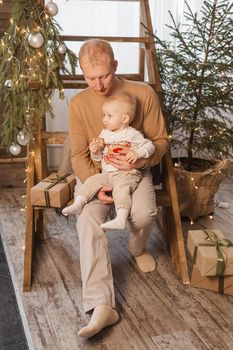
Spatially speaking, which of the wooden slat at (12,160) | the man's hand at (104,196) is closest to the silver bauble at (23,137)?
the man's hand at (104,196)

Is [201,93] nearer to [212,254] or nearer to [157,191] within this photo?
[157,191]

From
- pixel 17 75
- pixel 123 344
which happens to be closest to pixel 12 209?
pixel 17 75

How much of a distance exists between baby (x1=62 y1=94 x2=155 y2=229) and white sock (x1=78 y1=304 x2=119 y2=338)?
0.33 m

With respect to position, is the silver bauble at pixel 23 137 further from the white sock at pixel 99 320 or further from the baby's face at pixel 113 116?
the white sock at pixel 99 320

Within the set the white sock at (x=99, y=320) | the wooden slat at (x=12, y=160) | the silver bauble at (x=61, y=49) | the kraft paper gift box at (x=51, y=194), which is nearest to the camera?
the white sock at (x=99, y=320)

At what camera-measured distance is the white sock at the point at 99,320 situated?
1.71 m

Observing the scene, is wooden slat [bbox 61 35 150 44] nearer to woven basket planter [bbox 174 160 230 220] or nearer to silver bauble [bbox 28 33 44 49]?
silver bauble [bbox 28 33 44 49]

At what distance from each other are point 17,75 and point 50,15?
12.9 inches

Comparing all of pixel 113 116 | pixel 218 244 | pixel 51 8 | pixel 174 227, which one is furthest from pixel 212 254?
pixel 51 8

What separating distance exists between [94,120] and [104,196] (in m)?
0.37

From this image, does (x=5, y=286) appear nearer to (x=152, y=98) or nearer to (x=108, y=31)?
(x=152, y=98)

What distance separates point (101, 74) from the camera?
192 cm

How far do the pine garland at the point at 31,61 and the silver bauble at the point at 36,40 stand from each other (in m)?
0.02

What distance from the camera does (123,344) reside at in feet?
5.69
